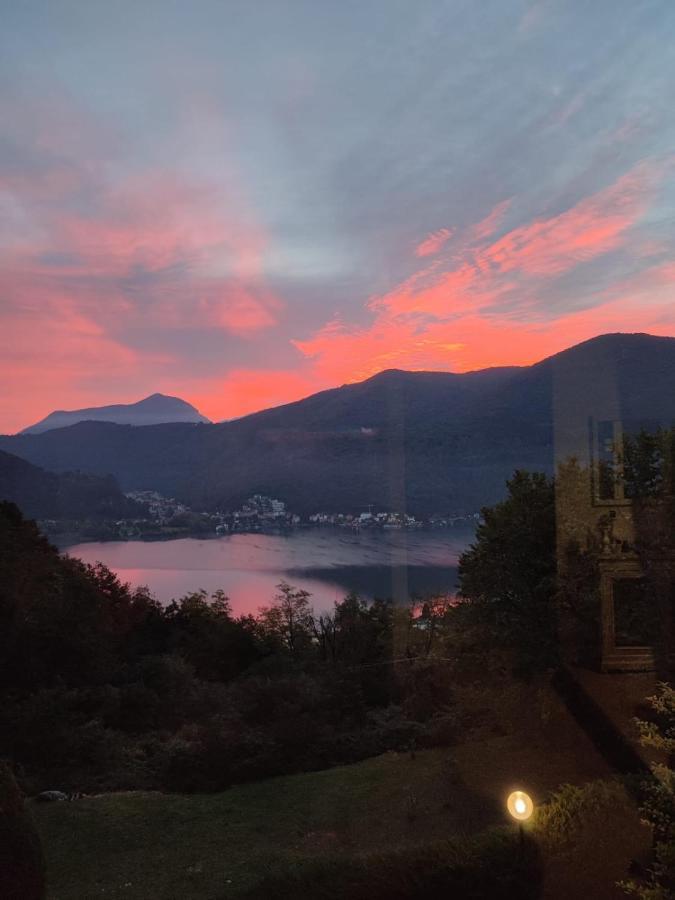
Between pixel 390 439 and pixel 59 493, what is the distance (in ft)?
120

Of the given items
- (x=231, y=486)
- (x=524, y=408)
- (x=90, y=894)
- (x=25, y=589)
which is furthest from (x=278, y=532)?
(x=90, y=894)

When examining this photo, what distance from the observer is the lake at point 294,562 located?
3962 cm

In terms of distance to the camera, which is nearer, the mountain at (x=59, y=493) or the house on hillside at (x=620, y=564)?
the house on hillside at (x=620, y=564)

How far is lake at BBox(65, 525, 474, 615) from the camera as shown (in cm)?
3962

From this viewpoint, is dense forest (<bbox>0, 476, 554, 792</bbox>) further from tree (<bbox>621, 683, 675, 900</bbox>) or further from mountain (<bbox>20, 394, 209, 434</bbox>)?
mountain (<bbox>20, 394, 209, 434</bbox>)

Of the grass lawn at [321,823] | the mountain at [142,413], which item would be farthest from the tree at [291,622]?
the mountain at [142,413]

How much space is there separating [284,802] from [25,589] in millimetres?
11074

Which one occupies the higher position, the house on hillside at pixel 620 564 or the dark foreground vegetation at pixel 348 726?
the house on hillside at pixel 620 564

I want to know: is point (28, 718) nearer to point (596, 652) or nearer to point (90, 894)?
point (90, 894)

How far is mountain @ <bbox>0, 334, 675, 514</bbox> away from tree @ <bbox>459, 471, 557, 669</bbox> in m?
15.6

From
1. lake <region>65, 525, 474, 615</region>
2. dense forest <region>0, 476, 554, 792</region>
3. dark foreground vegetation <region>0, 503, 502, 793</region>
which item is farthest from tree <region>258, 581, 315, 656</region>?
lake <region>65, 525, 474, 615</region>

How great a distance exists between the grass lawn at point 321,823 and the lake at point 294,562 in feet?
62.2

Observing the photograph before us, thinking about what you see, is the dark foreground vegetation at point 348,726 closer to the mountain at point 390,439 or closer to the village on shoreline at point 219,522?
the mountain at point 390,439

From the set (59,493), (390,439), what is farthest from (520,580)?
(59,493)
